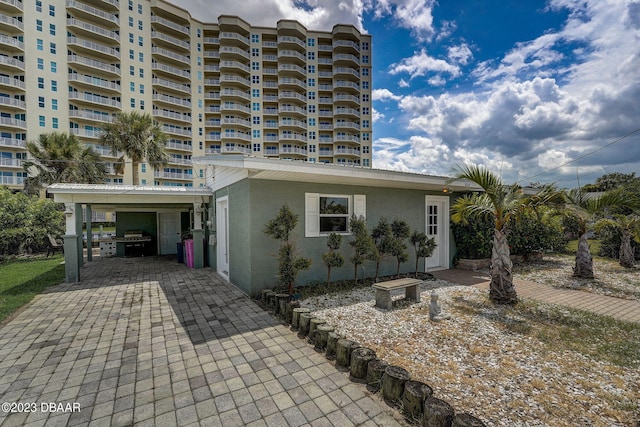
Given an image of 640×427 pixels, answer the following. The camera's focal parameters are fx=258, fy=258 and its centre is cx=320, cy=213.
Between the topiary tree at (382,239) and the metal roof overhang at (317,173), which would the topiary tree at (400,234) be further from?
the metal roof overhang at (317,173)

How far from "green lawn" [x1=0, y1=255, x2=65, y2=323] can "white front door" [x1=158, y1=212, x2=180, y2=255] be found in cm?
381

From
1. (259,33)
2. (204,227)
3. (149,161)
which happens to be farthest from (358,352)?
(259,33)

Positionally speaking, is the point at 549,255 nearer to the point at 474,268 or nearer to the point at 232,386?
the point at 474,268

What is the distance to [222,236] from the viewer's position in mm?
7629

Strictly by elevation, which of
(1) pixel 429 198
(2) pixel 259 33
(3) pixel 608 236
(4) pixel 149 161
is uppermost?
(2) pixel 259 33

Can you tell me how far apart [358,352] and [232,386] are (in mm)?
1359

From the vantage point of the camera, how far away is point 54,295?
5.88 meters

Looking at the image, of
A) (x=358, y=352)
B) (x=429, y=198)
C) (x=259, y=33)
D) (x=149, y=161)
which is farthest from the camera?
(x=259, y=33)

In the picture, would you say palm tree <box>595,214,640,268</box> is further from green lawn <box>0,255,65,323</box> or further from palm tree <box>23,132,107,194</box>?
palm tree <box>23,132,107,194</box>

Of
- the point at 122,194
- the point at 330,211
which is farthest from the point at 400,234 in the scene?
the point at 122,194

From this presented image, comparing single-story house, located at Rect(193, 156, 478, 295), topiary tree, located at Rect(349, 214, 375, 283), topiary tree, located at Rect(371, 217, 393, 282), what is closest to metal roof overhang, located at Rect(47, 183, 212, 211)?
single-story house, located at Rect(193, 156, 478, 295)

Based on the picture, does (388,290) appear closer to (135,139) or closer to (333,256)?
(333,256)

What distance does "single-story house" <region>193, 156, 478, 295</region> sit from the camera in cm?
550

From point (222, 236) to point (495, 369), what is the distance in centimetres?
687
